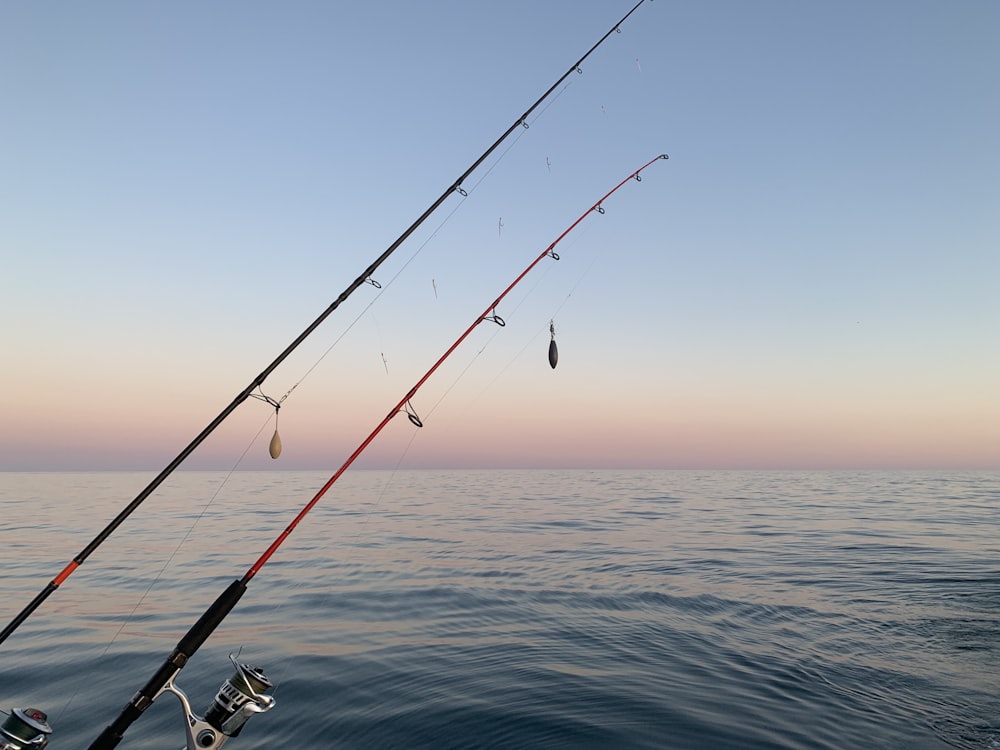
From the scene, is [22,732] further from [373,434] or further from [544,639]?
[544,639]

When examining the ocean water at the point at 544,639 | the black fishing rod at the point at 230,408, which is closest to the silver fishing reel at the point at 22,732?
the black fishing rod at the point at 230,408

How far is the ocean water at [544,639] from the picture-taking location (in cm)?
602

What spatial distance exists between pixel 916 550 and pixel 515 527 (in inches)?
465

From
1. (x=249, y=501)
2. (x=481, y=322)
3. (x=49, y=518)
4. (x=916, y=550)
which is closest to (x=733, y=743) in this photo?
(x=481, y=322)

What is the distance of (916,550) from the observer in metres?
16.3

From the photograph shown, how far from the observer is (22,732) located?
3.39 m

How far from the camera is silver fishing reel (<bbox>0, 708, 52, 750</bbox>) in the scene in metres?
3.37

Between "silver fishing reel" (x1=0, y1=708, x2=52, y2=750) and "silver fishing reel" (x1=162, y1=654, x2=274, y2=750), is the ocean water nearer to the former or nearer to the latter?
"silver fishing reel" (x1=162, y1=654, x2=274, y2=750)

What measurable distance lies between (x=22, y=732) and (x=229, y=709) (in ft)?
3.39

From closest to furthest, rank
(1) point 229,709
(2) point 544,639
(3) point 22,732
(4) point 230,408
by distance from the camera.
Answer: (3) point 22,732 < (1) point 229,709 < (4) point 230,408 < (2) point 544,639

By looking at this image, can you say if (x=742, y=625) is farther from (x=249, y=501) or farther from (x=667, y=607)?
(x=249, y=501)

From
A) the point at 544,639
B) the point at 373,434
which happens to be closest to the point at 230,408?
the point at 373,434

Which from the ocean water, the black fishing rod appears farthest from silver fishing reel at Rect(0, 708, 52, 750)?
the ocean water

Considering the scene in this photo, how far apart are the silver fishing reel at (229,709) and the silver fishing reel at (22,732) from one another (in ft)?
2.01
